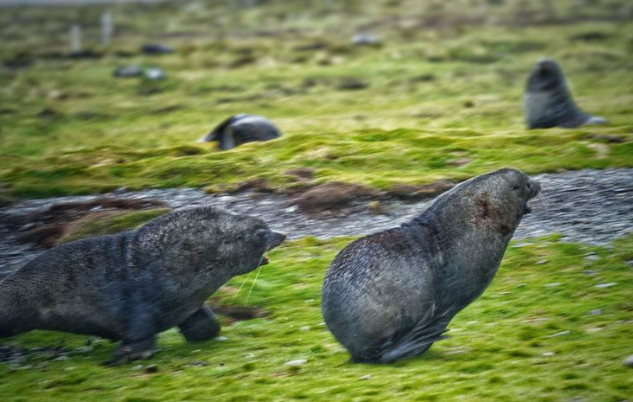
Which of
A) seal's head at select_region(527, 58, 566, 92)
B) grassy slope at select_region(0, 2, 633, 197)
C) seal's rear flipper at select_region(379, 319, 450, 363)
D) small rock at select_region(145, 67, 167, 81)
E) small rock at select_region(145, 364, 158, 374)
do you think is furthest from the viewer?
small rock at select_region(145, 67, 167, 81)

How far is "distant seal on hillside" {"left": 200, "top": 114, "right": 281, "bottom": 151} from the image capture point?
2569 cm

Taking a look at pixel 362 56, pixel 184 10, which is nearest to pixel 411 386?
pixel 362 56

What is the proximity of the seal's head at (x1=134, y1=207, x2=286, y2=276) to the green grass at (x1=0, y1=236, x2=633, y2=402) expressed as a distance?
102cm

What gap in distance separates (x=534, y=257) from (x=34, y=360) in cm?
715

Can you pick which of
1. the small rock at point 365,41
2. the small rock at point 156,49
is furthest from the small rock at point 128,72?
the small rock at point 365,41

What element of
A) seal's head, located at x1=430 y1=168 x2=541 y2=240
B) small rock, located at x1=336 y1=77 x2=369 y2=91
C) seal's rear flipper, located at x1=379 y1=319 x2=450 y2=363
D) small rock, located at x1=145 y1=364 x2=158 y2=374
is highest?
seal's head, located at x1=430 y1=168 x2=541 y2=240

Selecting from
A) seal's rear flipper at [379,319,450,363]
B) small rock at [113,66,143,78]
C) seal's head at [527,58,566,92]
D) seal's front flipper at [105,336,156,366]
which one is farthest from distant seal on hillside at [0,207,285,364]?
small rock at [113,66,143,78]

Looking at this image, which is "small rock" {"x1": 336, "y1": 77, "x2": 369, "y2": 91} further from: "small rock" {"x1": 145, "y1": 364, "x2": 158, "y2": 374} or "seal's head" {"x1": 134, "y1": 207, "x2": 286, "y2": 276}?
"small rock" {"x1": 145, "y1": 364, "x2": 158, "y2": 374}

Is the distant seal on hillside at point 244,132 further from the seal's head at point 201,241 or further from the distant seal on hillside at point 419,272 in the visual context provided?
the distant seal on hillside at point 419,272

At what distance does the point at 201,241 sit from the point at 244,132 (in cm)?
1447

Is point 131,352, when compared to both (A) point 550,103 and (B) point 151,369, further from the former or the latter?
(A) point 550,103

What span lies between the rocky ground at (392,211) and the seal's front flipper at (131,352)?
17.8ft

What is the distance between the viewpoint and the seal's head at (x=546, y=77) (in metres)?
27.3

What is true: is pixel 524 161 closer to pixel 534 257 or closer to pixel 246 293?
pixel 534 257
